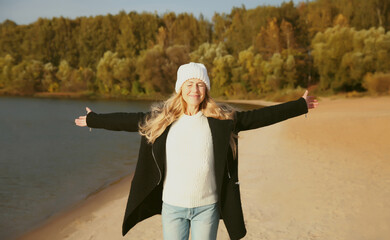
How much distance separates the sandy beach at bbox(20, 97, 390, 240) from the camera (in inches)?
233

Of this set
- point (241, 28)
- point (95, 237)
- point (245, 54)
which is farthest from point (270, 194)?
point (241, 28)

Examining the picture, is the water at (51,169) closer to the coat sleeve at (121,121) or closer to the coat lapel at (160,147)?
the coat sleeve at (121,121)

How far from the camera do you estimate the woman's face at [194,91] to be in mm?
2635

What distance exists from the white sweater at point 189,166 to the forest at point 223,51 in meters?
40.8

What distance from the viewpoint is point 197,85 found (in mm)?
2674

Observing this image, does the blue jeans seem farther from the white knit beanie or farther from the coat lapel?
the white knit beanie

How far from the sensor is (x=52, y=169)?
1554cm

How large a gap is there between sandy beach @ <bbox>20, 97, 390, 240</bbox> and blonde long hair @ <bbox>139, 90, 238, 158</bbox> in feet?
11.3

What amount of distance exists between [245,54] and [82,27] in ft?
218

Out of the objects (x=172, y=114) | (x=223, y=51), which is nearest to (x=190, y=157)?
(x=172, y=114)

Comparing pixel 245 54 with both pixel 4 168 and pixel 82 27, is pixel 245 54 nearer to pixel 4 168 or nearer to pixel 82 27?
pixel 4 168

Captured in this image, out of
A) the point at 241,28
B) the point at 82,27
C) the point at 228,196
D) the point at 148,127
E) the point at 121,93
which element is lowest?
the point at 121,93

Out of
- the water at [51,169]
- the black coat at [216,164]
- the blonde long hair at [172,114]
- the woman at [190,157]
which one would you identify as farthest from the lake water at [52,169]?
the blonde long hair at [172,114]

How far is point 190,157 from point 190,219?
0.46 metres
